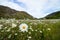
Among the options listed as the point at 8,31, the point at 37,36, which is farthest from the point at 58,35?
the point at 8,31

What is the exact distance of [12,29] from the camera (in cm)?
920

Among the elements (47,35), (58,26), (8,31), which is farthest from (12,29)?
(58,26)

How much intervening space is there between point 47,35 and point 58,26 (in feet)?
4.69

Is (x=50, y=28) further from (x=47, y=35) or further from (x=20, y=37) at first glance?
(x=20, y=37)

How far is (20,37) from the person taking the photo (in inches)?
340

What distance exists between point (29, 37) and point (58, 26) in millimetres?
2203

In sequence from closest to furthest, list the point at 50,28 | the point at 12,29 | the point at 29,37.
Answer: the point at 29,37 < the point at 12,29 < the point at 50,28

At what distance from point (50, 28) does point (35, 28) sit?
0.81 metres

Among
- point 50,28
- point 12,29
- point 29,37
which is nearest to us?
point 29,37

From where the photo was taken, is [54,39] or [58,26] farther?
[58,26]

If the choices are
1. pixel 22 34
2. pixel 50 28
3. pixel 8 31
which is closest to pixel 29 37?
pixel 22 34

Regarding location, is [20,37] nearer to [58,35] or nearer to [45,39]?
[45,39]

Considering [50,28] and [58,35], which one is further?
[50,28]

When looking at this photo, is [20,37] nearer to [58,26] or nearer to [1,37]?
[1,37]
